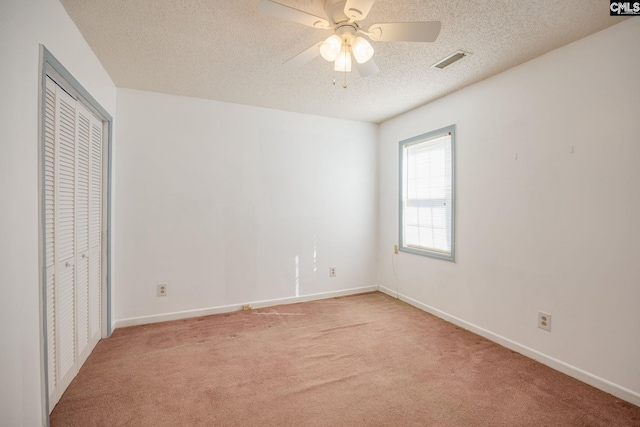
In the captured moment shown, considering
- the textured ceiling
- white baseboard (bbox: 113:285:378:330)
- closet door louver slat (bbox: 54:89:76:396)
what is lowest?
white baseboard (bbox: 113:285:378:330)

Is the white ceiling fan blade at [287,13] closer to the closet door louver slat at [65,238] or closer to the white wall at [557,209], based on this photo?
the closet door louver slat at [65,238]

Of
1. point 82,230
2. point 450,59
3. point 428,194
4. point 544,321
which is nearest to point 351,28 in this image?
point 450,59

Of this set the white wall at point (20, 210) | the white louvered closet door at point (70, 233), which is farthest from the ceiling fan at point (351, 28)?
the white louvered closet door at point (70, 233)

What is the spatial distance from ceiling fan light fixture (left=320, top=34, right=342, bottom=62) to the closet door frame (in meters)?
1.51

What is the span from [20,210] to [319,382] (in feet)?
6.60

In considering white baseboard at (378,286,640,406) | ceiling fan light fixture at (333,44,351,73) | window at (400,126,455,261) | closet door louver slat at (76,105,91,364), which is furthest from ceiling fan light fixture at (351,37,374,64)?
white baseboard at (378,286,640,406)

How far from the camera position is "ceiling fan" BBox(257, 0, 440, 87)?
1551mm

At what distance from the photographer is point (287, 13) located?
1.55 m

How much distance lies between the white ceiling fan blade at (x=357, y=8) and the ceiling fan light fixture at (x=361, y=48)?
0.12 m

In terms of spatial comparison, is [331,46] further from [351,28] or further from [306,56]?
[306,56]

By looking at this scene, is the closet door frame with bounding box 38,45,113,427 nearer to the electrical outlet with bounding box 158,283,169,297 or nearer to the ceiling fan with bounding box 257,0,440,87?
the electrical outlet with bounding box 158,283,169,297

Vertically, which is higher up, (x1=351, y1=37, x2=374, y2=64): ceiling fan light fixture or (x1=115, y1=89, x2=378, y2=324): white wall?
(x1=351, y1=37, x2=374, y2=64): ceiling fan light fixture

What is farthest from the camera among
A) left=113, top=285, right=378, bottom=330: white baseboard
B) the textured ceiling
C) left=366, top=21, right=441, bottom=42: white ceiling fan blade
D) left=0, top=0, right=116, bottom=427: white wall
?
left=113, top=285, right=378, bottom=330: white baseboard

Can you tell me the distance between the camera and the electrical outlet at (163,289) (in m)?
3.21
